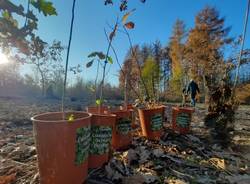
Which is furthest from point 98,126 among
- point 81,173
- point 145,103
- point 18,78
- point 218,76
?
point 18,78

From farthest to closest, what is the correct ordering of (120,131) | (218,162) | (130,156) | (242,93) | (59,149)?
(242,93), (120,131), (218,162), (130,156), (59,149)

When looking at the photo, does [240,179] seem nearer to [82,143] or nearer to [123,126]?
[123,126]

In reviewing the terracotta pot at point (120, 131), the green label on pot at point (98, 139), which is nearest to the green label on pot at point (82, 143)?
the green label on pot at point (98, 139)

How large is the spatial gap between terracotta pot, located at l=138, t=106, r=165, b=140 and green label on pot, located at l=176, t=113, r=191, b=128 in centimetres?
61

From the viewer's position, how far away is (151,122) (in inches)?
123

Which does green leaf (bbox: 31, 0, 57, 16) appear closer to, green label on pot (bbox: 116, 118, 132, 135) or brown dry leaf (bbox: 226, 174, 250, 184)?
green label on pot (bbox: 116, 118, 132, 135)

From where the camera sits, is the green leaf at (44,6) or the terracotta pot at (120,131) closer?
the green leaf at (44,6)

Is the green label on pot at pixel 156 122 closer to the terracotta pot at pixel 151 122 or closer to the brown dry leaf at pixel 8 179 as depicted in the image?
the terracotta pot at pixel 151 122

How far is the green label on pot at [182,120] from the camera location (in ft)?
12.1

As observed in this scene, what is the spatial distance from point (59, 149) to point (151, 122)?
177 centimetres

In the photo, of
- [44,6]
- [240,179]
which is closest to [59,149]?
[44,6]

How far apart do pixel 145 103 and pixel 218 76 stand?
1.45m

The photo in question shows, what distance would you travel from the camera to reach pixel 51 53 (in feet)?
59.1

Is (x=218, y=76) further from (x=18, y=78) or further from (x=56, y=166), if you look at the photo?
(x=18, y=78)
